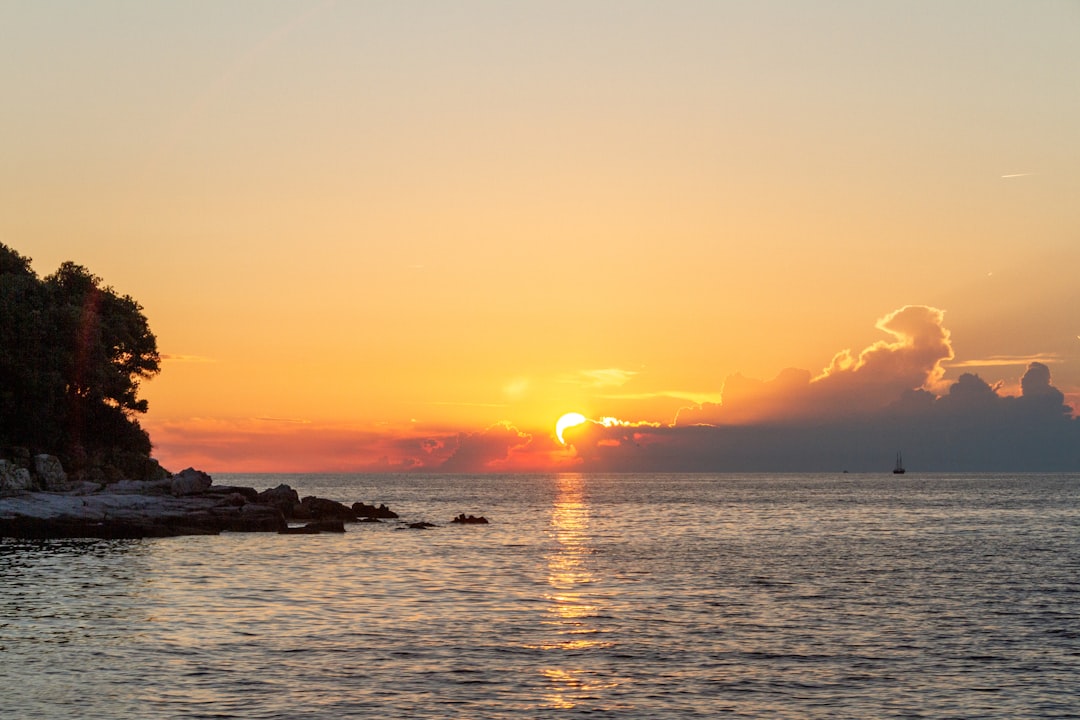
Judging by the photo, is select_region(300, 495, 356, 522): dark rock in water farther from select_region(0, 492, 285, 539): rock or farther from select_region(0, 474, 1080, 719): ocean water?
select_region(0, 474, 1080, 719): ocean water

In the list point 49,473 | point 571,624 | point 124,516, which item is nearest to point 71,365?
point 49,473

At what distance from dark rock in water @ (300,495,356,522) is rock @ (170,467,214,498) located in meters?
9.42

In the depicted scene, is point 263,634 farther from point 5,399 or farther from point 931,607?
point 5,399

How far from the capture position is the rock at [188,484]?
289ft

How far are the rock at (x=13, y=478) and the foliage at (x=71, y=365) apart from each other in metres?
8.54

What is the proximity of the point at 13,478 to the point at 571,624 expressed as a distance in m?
62.8

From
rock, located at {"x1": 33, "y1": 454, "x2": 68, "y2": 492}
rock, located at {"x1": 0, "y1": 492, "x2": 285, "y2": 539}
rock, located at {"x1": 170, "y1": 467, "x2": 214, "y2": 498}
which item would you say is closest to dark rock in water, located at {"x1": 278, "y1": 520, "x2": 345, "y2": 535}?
rock, located at {"x1": 0, "y1": 492, "x2": 285, "y2": 539}

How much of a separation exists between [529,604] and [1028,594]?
22.9 metres

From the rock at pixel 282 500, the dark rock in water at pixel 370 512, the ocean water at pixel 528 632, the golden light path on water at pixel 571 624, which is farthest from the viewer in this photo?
the dark rock in water at pixel 370 512

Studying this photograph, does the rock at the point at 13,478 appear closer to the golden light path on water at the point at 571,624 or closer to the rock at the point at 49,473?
the rock at the point at 49,473

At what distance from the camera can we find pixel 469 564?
59.5 m

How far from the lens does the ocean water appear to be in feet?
84.4

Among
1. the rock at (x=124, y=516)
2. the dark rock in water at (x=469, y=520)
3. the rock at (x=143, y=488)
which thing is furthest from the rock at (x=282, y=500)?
A: the dark rock in water at (x=469, y=520)

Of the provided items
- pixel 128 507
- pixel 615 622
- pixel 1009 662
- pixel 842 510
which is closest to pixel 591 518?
pixel 842 510
